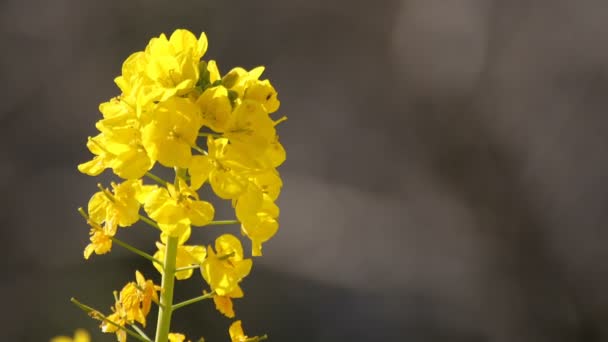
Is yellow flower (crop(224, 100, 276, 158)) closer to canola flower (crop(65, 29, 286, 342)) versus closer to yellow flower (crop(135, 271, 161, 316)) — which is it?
canola flower (crop(65, 29, 286, 342))

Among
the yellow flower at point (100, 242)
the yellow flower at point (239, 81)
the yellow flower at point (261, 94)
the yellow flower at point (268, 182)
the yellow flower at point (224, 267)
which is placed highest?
the yellow flower at point (239, 81)

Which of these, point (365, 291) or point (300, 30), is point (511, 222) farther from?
point (300, 30)

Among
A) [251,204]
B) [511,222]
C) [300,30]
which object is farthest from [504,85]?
[251,204]

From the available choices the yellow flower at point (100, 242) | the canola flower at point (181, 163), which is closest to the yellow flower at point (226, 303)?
the canola flower at point (181, 163)

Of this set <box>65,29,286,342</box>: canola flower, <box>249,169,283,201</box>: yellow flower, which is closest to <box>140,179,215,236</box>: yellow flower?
<box>65,29,286,342</box>: canola flower

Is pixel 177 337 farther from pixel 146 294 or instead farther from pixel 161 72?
pixel 161 72

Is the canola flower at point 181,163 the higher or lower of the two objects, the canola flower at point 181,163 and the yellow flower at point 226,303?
the higher

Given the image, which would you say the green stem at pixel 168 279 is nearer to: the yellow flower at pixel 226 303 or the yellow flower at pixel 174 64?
the yellow flower at pixel 226 303
